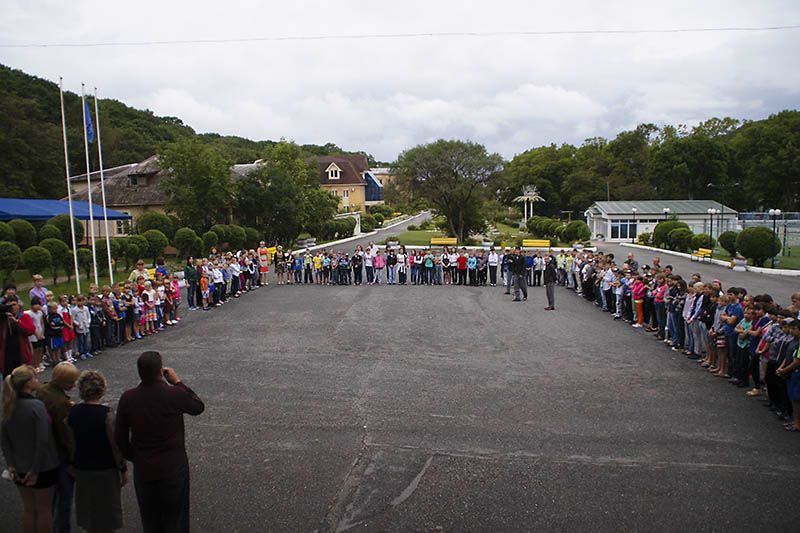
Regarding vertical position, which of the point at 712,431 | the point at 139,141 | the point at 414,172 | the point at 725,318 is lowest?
the point at 712,431

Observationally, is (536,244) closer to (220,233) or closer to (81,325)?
(220,233)

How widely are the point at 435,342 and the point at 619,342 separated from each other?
447 cm

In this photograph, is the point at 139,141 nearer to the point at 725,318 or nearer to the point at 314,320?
the point at 314,320

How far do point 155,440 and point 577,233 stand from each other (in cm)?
4354

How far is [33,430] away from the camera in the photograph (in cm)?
471

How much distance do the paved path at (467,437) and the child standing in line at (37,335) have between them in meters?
1.16

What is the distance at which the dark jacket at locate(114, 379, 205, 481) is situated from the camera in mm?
4500

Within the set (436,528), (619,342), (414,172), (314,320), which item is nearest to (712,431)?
(436,528)

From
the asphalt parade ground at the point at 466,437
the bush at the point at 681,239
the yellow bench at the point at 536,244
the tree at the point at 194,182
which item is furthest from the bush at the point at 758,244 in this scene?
the tree at the point at 194,182

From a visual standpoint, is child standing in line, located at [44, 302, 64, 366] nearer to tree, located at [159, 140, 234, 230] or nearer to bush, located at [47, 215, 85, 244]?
bush, located at [47, 215, 85, 244]

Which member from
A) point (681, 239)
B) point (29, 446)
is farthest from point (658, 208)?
point (29, 446)

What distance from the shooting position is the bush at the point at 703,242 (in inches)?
1417

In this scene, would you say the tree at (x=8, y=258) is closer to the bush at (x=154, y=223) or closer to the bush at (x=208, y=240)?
the bush at (x=154, y=223)

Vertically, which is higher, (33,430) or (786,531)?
(33,430)
